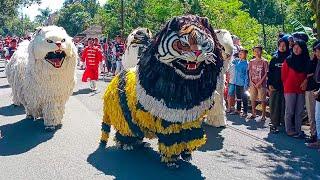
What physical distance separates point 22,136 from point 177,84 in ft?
12.3

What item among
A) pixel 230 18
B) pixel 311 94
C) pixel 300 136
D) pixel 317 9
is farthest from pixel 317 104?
pixel 230 18

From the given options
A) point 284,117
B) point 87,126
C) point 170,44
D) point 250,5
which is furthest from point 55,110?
point 250,5

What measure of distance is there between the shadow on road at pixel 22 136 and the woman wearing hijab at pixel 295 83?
4.21 m

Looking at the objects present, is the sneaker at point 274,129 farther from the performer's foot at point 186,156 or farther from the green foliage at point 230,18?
the green foliage at point 230,18

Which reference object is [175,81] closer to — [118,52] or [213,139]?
[213,139]

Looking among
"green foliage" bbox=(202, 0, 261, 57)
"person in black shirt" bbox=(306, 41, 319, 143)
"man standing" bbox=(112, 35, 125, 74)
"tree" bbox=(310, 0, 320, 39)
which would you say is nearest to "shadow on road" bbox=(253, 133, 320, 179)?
"person in black shirt" bbox=(306, 41, 319, 143)

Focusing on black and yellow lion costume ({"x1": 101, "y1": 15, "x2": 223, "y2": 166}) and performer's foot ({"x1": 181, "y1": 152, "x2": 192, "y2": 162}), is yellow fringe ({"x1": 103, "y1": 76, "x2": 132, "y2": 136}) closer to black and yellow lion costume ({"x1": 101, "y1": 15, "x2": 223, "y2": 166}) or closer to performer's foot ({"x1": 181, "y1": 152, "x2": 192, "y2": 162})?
black and yellow lion costume ({"x1": 101, "y1": 15, "x2": 223, "y2": 166})

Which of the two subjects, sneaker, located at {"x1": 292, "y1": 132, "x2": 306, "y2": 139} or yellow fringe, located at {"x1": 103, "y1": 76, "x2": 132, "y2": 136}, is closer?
yellow fringe, located at {"x1": 103, "y1": 76, "x2": 132, "y2": 136}

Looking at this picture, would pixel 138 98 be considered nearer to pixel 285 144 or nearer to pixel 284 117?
pixel 285 144

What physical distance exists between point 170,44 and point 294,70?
322 cm

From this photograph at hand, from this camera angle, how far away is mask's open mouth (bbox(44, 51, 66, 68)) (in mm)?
7926

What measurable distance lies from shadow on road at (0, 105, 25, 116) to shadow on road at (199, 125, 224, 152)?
4.40 m

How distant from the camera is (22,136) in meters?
8.09

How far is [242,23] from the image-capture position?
62.5 feet
